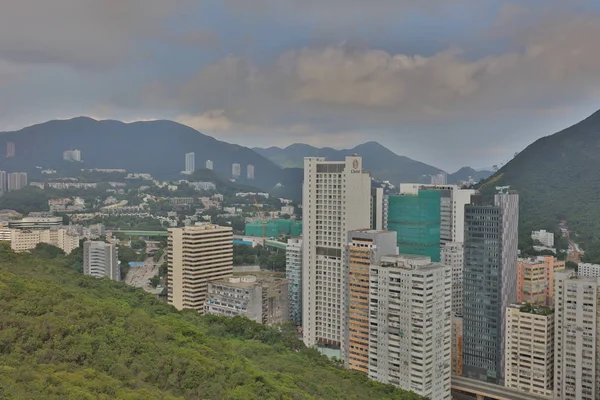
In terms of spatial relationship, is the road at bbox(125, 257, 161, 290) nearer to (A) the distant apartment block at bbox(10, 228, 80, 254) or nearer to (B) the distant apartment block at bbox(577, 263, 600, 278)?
(A) the distant apartment block at bbox(10, 228, 80, 254)

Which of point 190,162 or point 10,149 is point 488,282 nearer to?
point 190,162

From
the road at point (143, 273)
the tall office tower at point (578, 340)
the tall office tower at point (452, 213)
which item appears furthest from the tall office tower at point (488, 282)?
the road at point (143, 273)

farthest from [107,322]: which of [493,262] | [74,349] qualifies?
[493,262]

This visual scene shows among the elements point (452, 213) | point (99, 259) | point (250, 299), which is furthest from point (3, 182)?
point (452, 213)

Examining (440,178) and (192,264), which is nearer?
(192,264)

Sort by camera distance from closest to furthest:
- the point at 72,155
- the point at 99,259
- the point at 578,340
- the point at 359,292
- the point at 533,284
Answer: the point at 578,340
the point at 359,292
the point at 533,284
the point at 99,259
the point at 72,155

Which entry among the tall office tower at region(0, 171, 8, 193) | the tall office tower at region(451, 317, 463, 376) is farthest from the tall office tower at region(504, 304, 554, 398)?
the tall office tower at region(0, 171, 8, 193)

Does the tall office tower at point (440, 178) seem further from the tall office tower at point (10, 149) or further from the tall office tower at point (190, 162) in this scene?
the tall office tower at point (10, 149)
